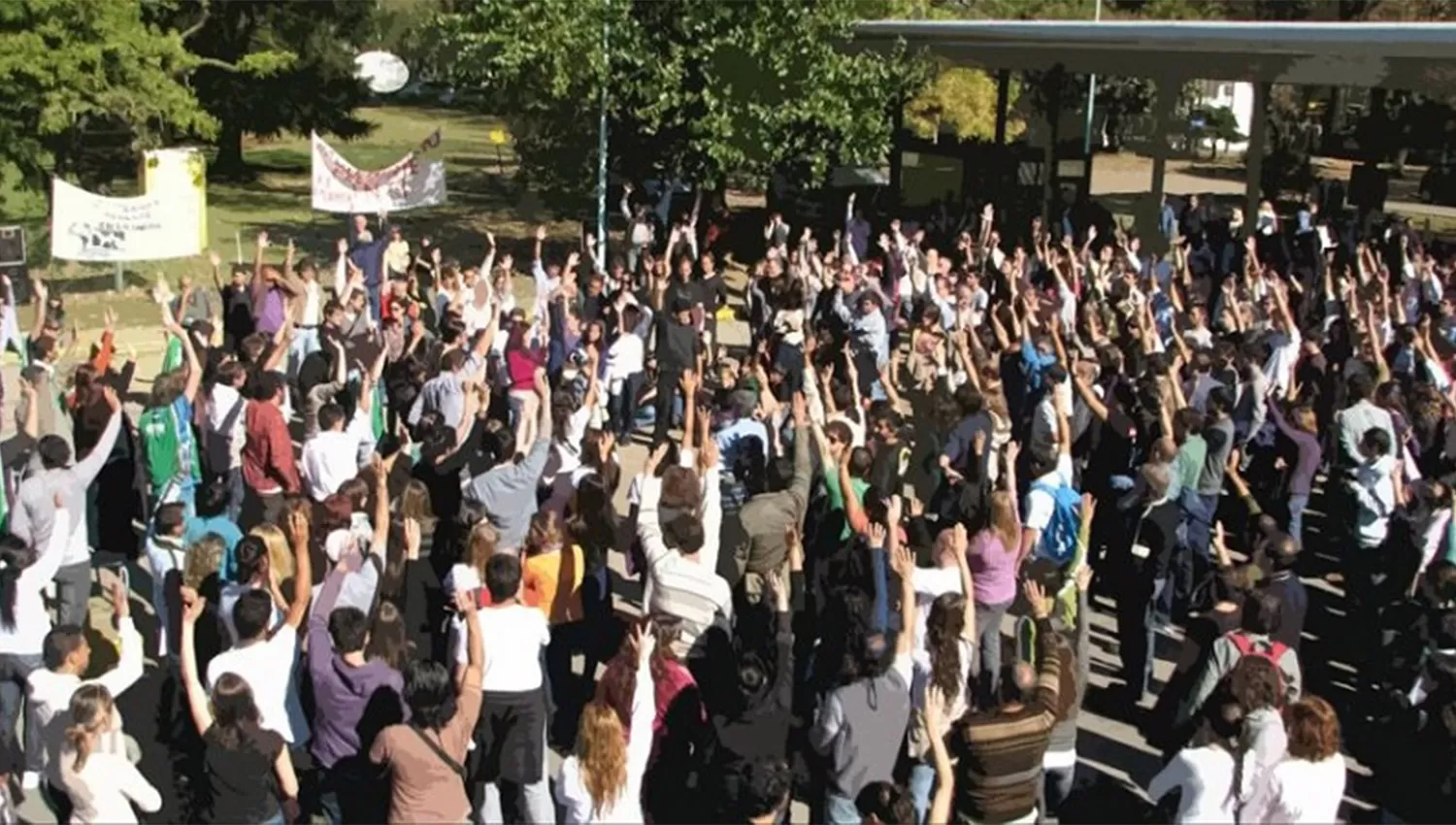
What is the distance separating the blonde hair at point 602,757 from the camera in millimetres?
5461

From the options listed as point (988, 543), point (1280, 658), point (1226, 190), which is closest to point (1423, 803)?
point (1280, 658)

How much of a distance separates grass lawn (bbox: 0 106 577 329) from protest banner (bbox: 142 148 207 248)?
1314mm

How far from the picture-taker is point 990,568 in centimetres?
732

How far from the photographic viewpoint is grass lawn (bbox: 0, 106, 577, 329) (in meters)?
20.5

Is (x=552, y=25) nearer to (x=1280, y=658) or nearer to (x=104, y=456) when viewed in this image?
(x=104, y=456)

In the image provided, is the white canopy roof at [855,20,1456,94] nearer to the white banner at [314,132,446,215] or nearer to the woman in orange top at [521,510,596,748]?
the white banner at [314,132,446,215]

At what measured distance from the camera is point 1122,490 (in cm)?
961

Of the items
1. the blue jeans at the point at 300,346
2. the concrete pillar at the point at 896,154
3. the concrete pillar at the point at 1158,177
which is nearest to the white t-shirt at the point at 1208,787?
the blue jeans at the point at 300,346

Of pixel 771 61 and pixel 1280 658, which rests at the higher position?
pixel 771 61

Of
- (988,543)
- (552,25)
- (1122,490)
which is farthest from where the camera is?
(552,25)

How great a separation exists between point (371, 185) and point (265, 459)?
12.2 meters

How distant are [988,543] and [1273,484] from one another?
11.9ft

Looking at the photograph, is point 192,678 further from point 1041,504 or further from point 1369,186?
point 1369,186

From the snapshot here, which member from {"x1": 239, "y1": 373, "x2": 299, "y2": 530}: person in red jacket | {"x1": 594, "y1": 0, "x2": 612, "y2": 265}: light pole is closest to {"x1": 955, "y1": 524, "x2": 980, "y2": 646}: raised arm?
{"x1": 239, "y1": 373, "x2": 299, "y2": 530}: person in red jacket
